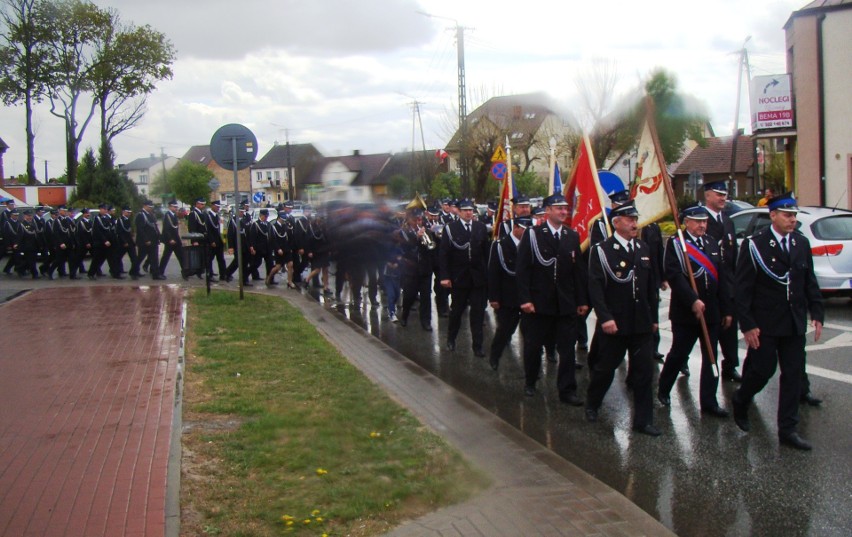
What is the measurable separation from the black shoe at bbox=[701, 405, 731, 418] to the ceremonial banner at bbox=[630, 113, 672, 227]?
1.84 meters

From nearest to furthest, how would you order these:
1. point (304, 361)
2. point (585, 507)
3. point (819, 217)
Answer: point (585, 507) < point (304, 361) < point (819, 217)

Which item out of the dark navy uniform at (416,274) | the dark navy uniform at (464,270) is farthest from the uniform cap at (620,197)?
the dark navy uniform at (416,274)

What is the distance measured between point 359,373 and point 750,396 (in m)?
3.76

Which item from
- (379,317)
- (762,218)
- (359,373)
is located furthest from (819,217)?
(359,373)

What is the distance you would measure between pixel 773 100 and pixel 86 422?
27.5 m

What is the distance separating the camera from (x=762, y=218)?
Answer: 14188 millimetres

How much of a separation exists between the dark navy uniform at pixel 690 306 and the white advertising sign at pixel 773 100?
23663 mm

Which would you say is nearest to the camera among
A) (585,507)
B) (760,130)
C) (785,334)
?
(585,507)

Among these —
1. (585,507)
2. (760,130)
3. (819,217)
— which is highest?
(760,130)

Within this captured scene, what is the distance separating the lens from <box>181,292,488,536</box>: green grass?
4.80 m

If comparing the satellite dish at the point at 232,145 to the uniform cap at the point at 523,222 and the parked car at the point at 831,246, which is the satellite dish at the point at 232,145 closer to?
the uniform cap at the point at 523,222

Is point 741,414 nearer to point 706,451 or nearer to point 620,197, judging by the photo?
point 706,451

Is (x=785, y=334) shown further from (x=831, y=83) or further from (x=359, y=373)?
(x=831, y=83)

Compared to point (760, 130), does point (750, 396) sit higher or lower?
lower
